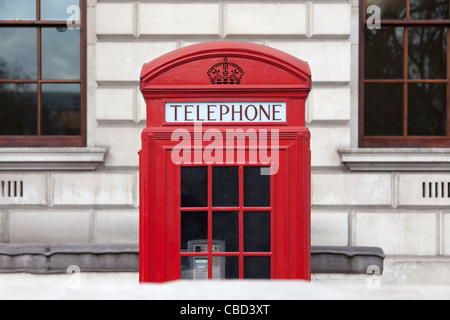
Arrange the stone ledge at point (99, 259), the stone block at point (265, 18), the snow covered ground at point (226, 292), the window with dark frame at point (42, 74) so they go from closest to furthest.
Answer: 1. the snow covered ground at point (226, 292)
2. the stone ledge at point (99, 259)
3. the stone block at point (265, 18)
4. the window with dark frame at point (42, 74)

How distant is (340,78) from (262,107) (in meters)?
2.56

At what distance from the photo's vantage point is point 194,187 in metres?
2.69

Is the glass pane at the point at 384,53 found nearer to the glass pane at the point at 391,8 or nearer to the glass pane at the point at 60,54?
the glass pane at the point at 391,8

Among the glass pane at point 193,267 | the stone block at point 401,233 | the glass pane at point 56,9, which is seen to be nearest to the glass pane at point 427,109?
the stone block at point 401,233

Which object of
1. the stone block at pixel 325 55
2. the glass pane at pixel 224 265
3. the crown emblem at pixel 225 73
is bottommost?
the glass pane at pixel 224 265

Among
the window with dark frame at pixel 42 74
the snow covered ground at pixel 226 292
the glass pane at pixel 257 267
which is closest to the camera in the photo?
the snow covered ground at pixel 226 292

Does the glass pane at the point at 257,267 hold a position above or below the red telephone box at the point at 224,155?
below

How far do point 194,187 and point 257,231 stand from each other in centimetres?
52

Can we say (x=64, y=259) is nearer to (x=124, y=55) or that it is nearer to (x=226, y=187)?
(x=124, y=55)

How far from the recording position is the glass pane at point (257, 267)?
2721 millimetres

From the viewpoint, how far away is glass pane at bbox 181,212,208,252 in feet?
8.85


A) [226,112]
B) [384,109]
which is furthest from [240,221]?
[384,109]

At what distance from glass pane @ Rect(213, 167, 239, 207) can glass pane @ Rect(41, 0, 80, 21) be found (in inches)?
140
